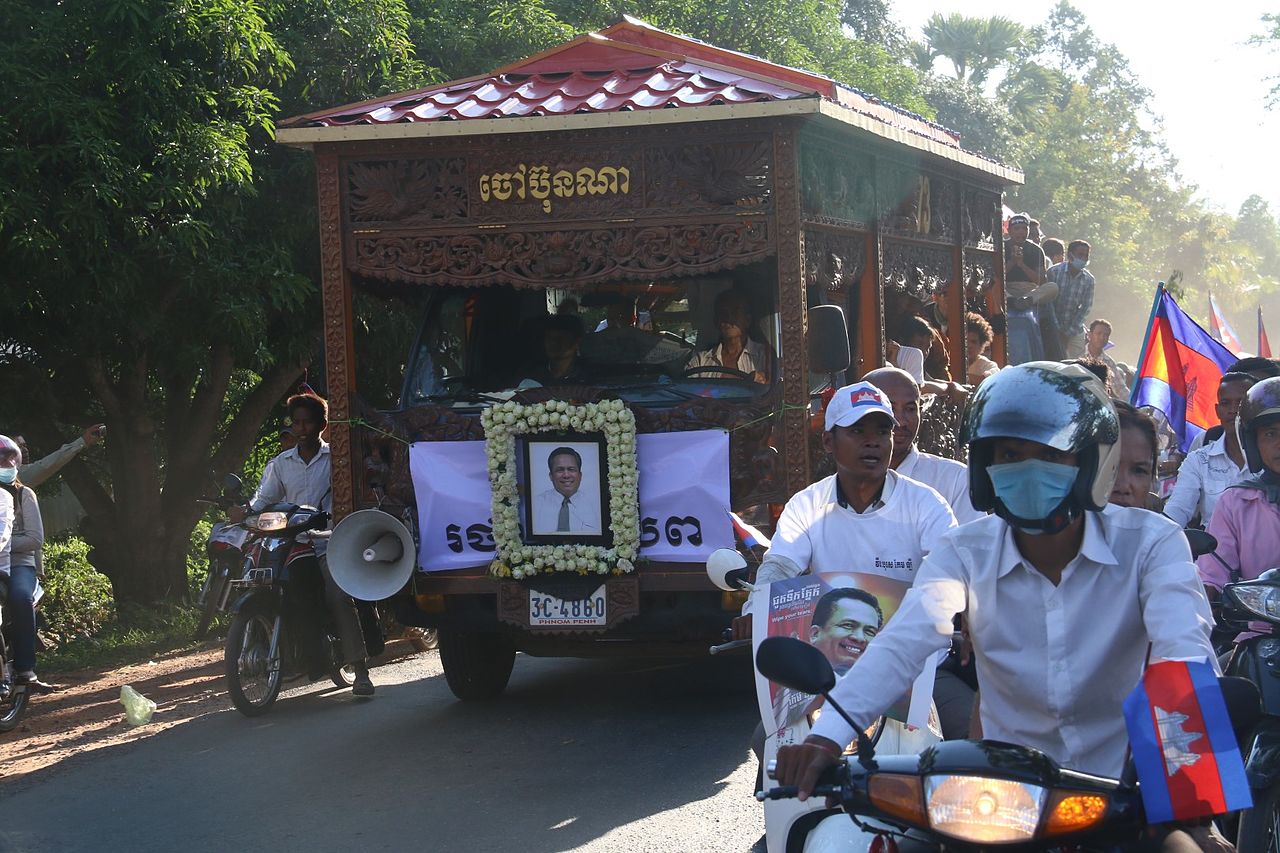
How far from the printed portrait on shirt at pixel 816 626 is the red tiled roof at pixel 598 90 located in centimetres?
436

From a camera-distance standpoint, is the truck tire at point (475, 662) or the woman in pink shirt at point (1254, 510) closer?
the woman in pink shirt at point (1254, 510)

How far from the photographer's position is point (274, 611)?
9078 millimetres

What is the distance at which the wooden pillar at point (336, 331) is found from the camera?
8.67 m

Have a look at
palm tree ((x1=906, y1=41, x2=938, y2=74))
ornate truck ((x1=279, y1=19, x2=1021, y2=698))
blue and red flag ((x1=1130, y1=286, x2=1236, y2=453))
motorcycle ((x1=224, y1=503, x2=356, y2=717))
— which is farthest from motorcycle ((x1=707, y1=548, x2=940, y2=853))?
palm tree ((x1=906, y1=41, x2=938, y2=74))

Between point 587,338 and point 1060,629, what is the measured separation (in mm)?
6354

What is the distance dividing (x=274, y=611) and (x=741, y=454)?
115 inches

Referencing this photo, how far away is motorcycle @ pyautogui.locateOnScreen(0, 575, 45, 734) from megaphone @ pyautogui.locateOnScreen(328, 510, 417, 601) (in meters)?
2.00

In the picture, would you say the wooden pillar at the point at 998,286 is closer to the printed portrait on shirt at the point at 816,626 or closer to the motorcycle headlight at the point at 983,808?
the printed portrait on shirt at the point at 816,626

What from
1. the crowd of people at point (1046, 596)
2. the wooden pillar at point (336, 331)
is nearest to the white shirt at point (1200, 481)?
the crowd of people at point (1046, 596)

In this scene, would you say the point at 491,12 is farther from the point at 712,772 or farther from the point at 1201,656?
the point at 1201,656

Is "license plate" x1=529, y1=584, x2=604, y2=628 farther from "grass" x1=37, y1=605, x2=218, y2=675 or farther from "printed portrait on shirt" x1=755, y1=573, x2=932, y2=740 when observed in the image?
"grass" x1=37, y1=605, x2=218, y2=675

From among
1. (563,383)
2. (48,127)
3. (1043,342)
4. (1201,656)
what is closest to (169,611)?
(48,127)

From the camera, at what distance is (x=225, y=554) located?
9375 millimetres

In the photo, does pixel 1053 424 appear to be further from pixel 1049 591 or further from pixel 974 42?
pixel 974 42
